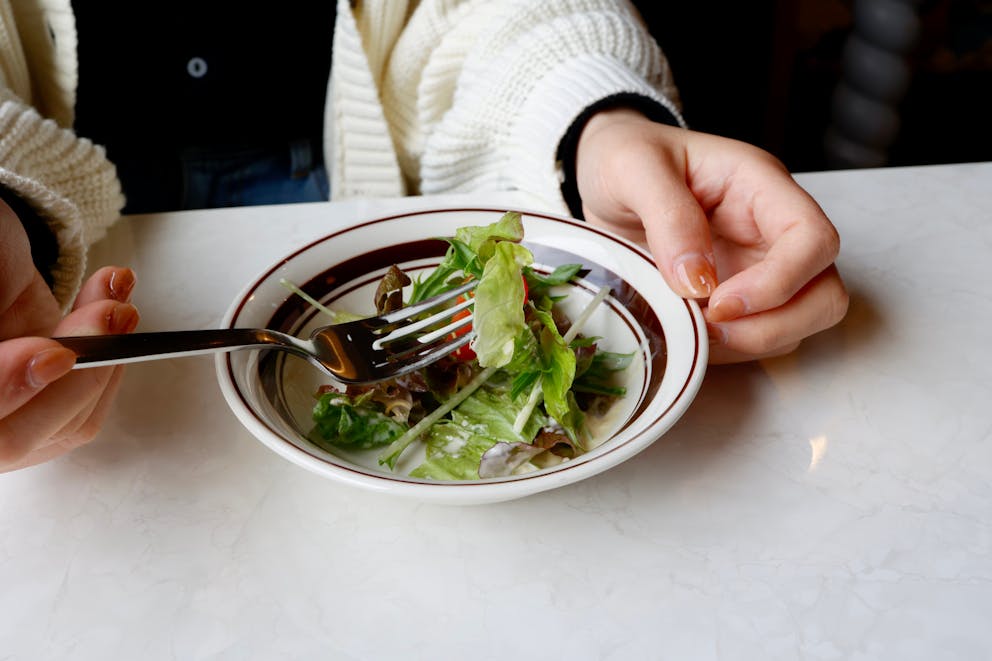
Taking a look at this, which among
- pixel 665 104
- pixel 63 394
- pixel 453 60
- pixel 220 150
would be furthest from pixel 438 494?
pixel 220 150

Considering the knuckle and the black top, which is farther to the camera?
the black top

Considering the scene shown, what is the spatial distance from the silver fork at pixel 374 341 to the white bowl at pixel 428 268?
0.06 ft

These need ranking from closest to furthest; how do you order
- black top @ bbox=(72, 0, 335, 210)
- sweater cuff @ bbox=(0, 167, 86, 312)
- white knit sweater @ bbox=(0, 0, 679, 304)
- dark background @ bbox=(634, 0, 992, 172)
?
1. sweater cuff @ bbox=(0, 167, 86, 312)
2. white knit sweater @ bbox=(0, 0, 679, 304)
3. black top @ bbox=(72, 0, 335, 210)
4. dark background @ bbox=(634, 0, 992, 172)

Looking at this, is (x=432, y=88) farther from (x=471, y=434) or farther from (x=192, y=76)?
(x=471, y=434)

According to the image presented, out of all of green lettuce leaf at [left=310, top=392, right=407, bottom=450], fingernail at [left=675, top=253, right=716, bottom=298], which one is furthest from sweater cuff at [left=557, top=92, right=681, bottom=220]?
green lettuce leaf at [left=310, top=392, right=407, bottom=450]

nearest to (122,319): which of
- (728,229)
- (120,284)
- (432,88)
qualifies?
(120,284)

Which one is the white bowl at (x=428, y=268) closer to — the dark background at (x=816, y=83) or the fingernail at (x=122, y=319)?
the fingernail at (x=122, y=319)

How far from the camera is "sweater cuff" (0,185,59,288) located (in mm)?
753

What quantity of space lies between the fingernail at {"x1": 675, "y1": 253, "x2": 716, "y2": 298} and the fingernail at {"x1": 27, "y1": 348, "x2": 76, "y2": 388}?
17.3 inches

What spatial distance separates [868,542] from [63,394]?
1.83 feet

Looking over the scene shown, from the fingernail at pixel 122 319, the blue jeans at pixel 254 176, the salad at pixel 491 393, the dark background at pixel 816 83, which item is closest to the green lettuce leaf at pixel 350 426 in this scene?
the salad at pixel 491 393

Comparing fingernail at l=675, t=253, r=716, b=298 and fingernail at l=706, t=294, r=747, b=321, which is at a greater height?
fingernail at l=675, t=253, r=716, b=298

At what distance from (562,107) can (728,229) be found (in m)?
0.27

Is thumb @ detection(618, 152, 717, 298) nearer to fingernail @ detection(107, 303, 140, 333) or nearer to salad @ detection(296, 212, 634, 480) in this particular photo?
salad @ detection(296, 212, 634, 480)
